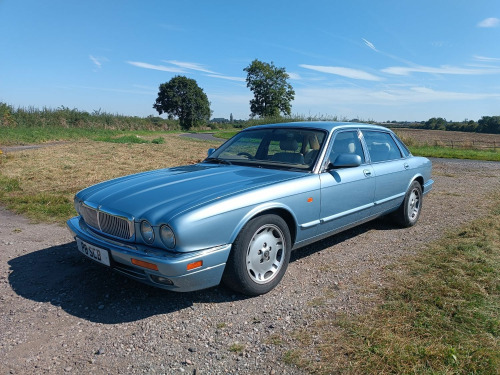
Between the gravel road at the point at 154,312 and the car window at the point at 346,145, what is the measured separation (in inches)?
45.0

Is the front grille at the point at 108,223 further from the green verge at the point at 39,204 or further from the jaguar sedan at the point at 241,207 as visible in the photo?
the green verge at the point at 39,204

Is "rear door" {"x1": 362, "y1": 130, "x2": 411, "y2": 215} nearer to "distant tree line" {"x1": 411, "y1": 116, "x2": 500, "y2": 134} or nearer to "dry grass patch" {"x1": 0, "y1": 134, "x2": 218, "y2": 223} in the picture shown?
"dry grass patch" {"x1": 0, "y1": 134, "x2": 218, "y2": 223}

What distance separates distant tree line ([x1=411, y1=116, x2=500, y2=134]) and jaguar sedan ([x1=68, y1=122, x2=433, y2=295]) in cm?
5478

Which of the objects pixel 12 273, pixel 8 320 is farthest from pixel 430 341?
pixel 12 273

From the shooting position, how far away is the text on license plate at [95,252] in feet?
9.34

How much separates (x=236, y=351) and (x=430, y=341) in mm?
1258

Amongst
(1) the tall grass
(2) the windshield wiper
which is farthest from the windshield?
(1) the tall grass

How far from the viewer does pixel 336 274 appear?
3590 millimetres

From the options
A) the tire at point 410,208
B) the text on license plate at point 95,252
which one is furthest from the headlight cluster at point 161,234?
the tire at point 410,208

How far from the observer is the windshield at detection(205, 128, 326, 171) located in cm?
385

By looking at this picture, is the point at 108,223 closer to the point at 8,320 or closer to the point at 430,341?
the point at 8,320

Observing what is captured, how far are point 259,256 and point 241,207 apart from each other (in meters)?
0.51

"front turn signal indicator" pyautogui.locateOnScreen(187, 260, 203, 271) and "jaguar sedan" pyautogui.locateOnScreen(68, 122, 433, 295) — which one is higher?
"jaguar sedan" pyautogui.locateOnScreen(68, 122, 433, 295)

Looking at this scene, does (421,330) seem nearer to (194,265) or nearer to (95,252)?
(194,265)
